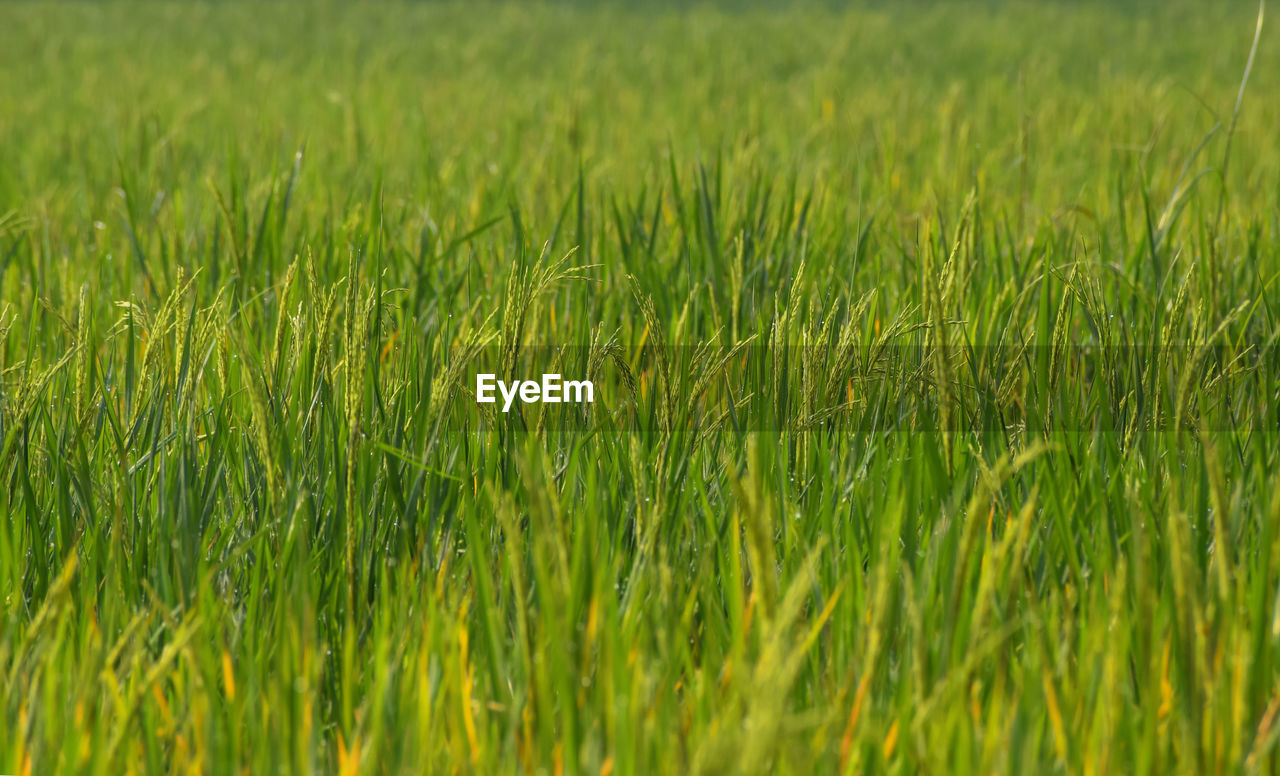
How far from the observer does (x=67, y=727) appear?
86 centimetres

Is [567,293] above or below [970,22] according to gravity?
below

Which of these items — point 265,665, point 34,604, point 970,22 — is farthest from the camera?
point 970,22

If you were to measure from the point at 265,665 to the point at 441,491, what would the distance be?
278mm

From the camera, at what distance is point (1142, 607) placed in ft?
2.99

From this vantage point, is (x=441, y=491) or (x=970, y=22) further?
(x=970, y=22)

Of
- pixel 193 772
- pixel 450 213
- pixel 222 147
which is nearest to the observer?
pixel 193 772

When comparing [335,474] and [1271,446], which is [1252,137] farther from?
[335,474]

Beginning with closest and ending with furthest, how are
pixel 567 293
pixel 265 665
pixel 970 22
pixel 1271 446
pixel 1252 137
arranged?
pixel 265 665 → pixel 1271 446 → pixel 567 293 → pixel 1252 137 → pixel 970 22

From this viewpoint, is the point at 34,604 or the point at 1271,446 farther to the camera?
the point at 1271,446

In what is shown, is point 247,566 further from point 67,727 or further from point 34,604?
point 67,727

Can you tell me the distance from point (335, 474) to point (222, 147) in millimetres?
3355

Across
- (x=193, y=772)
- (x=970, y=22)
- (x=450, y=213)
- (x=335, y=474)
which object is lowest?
(x=193, y=772)

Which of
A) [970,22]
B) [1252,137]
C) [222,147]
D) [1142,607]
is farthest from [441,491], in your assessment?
[970,22]

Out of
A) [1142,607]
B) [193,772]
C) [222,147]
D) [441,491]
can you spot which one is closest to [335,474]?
[441,491]
